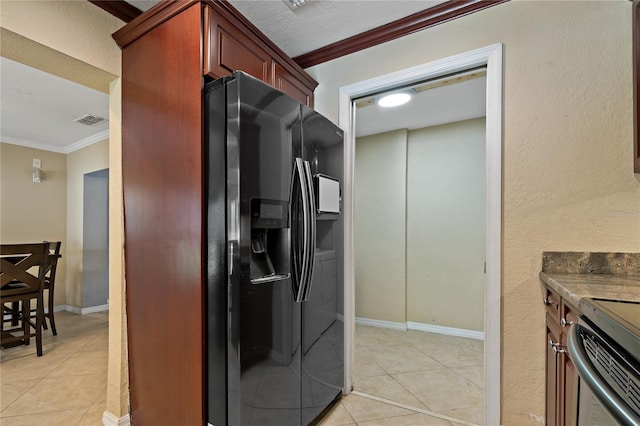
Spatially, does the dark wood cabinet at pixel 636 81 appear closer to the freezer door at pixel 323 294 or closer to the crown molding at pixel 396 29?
the crown molding at pixel 396 29

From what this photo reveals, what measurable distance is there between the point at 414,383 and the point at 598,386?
1927 mm

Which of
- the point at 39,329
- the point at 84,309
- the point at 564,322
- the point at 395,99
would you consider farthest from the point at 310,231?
the point at 84,309

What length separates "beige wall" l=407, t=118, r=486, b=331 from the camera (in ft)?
11.0

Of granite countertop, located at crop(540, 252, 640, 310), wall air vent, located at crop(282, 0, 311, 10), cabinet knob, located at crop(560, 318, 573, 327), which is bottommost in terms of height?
cabinet knob, located at crop(560, 318, 573, 327)

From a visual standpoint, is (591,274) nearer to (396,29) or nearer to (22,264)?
(396,29)

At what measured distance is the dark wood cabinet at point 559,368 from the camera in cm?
108

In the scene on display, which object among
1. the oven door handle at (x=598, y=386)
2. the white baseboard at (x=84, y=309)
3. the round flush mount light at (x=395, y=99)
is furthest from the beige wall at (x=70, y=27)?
the white baseboard at (x=84, y=309)

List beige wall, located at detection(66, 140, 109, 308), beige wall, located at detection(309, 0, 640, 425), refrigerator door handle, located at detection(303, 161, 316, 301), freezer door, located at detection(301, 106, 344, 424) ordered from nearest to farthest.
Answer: beige wall, located at detection(309, 0, 640, 425) → refrigerator door handle, located at detection(303, 161, 316, 301) → freezer door, located at detection(301, 106, 344, 424) → beige wall, located at detection(66, 140, 109, 308)

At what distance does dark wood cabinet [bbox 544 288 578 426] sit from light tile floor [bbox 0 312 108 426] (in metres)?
2.46

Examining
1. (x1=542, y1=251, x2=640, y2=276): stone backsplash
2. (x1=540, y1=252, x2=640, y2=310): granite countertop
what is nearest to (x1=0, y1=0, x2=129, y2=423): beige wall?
(x1=540, y1=252, x2=640, y2=310): granite countertop

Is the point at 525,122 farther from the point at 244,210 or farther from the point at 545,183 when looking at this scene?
the point at 244,210

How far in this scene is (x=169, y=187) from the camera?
1.49 metres

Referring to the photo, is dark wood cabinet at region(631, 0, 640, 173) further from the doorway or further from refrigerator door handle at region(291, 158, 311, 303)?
the doorway

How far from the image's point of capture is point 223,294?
4.37ft
